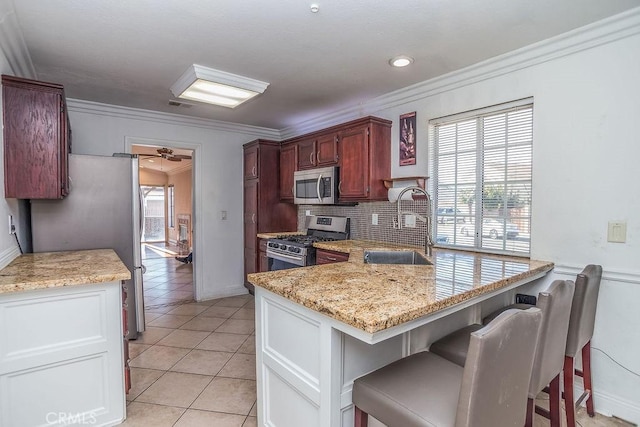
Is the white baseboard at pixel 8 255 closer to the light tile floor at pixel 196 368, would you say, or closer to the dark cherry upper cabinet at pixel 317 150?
the light tile floor at pixel 196 368

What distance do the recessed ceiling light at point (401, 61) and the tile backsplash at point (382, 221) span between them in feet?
3.83

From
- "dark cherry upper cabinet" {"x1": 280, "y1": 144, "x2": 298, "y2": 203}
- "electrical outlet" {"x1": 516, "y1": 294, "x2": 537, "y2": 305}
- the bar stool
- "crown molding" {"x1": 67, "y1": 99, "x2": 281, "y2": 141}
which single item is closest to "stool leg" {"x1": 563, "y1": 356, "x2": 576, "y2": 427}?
the bar stool

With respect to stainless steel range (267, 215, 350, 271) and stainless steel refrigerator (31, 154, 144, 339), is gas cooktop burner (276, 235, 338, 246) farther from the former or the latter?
stainless steel refrigerator (31, 154, 144, 339)

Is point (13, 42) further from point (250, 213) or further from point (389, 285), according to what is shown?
point (250, 213)

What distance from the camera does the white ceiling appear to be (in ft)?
6.12

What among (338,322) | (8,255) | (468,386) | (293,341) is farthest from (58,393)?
(468,386)

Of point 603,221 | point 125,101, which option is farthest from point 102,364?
point 603,221

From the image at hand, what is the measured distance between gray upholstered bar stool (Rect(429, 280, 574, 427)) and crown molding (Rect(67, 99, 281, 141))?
12.6 feet

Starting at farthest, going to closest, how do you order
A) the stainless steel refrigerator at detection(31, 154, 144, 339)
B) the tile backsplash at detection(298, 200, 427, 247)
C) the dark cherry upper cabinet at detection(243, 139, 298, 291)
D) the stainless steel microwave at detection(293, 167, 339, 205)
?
1. the dark cherry upper cabinet at detection(243, 139, 298, 291)
2. the stainless steel microwave at detection(293, 167, 339, 205)
3. the tile backsplash at detection(298, 200, 427, 247)
4. the stainless steel refrigerator at detection(31, 154, 144, 339)

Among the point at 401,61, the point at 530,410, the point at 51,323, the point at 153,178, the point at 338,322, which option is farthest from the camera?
the point at 153,178

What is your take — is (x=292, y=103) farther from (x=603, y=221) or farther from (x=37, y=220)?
(x=603, y=221)

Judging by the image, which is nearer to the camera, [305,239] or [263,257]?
[305,239]

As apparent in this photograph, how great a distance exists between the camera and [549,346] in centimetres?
142

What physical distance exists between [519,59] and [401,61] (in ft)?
2.68
